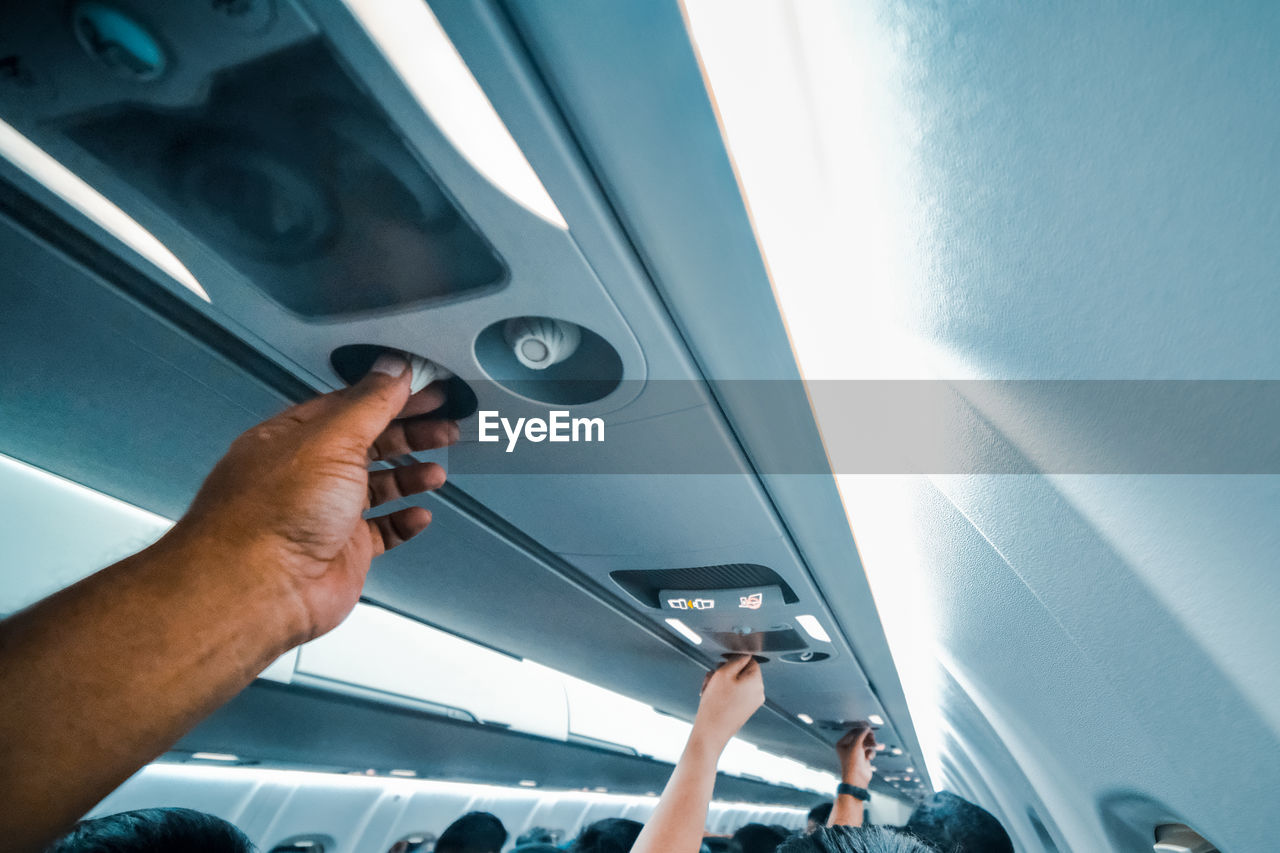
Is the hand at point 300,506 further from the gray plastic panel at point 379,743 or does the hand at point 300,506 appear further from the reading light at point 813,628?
the gray plastic panel at point 379,743

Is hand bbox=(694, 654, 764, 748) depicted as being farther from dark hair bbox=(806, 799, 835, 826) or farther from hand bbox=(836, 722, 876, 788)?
dark hair bbox=(806, 799, 835, 826)

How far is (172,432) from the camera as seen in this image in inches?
65.6

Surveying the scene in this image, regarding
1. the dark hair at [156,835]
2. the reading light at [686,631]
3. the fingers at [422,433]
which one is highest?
the reading light at [686,631]

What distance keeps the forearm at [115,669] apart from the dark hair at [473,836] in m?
3.85

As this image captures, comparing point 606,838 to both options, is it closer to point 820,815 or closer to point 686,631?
point 686,631

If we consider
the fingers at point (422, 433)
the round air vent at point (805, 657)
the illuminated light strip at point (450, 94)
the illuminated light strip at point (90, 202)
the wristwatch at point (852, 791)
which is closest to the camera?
the illuminated light strip at point (450, 94)

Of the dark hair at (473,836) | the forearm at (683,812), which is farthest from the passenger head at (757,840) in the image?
the forearm at (683,812)

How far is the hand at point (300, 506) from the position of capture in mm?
932

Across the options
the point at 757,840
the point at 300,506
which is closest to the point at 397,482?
the point at 300,506

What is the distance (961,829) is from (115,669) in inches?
107

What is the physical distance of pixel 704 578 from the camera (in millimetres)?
2281

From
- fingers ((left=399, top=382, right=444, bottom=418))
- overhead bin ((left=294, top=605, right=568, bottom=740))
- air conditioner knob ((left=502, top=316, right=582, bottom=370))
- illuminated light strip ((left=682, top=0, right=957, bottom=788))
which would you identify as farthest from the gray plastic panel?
illuminated light strip ((left=682, top=0, right=957, bottom=788))

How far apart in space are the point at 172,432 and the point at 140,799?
506 cm

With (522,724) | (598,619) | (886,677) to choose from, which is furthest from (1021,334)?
(522,724)
